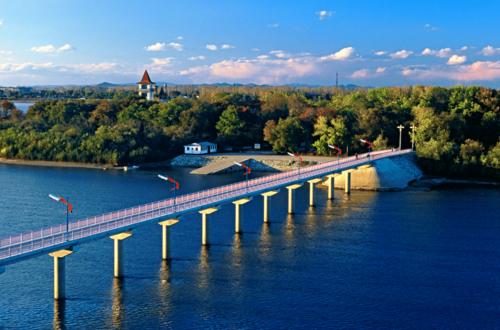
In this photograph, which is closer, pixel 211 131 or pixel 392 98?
pixel 211 131

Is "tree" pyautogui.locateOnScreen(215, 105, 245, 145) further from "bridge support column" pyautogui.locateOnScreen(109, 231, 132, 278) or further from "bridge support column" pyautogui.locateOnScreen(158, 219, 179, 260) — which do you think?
"bridge support column" pyautogui.locateOnScreen(109, 231, 132, 278)

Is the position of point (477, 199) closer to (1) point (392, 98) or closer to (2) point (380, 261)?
(2) point (380, 261)

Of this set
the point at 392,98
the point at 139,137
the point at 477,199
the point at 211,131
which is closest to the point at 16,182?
the point at 139,137

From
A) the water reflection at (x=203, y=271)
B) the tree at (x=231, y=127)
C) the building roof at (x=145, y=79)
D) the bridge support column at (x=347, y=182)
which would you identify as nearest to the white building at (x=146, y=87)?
the building roof at (x=145, y=79)

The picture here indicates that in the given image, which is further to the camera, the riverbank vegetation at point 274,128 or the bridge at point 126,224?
the riverbank vegetation at point 274,128

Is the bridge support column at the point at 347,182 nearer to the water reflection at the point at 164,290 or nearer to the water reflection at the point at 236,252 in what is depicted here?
the water reflection at the point at 236,252

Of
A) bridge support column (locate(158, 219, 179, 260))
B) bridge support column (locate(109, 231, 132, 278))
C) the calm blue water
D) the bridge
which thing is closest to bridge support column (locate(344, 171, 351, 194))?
the bridge
